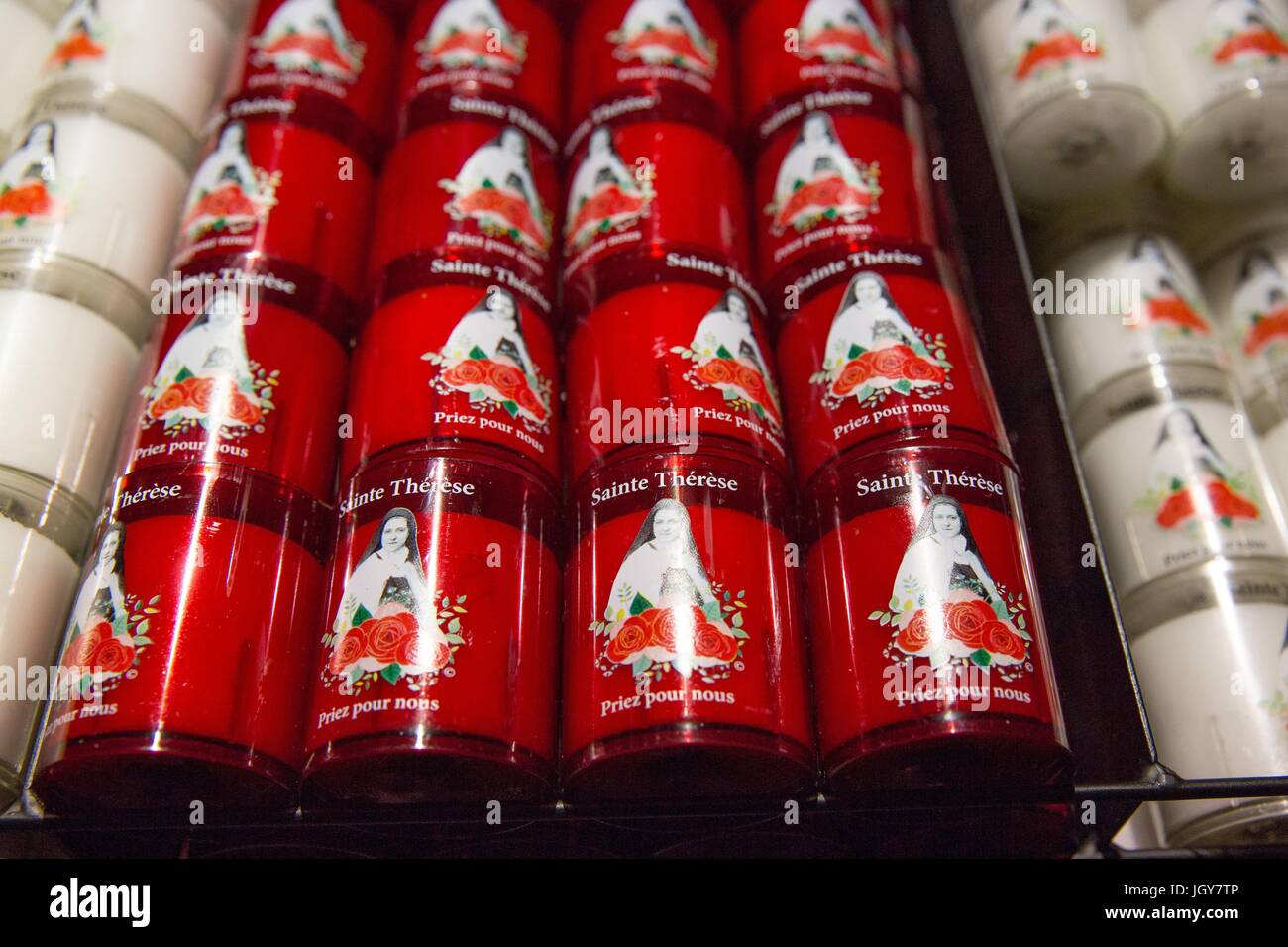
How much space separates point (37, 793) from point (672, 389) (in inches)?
27.1

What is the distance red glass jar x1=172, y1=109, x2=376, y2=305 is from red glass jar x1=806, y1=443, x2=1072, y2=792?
2.25 ft

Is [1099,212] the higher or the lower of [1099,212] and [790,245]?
the higher

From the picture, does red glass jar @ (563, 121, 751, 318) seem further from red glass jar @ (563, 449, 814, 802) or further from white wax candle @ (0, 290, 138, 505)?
white wax candle @ (0, 290, 138, 505)

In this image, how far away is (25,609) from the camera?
1.20m

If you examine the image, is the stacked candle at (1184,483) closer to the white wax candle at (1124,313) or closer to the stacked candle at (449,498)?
the white wax candle at (1124,313)

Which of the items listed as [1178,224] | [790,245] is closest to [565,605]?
[790,245]

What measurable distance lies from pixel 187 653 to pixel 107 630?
9 centimetres

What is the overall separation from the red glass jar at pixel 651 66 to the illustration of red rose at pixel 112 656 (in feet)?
2.78

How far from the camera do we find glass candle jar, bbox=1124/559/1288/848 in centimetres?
122

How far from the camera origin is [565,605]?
1161 mm

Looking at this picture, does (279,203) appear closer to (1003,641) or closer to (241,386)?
(241,386)

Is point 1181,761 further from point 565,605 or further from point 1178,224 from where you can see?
point 1178,224

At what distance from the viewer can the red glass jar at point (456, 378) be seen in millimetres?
1187

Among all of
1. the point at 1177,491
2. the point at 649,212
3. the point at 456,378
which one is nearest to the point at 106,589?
the point at 456,378
